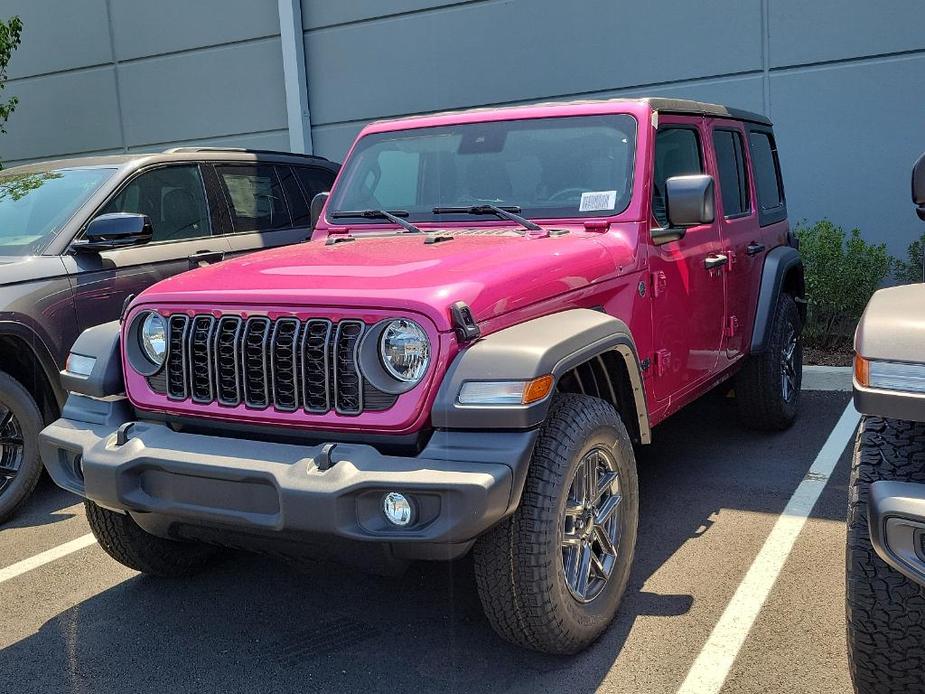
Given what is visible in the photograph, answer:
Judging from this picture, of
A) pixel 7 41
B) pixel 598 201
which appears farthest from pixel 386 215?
pixel 7 41

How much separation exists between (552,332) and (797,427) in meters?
3.39

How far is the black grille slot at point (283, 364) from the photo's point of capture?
288 centimetres

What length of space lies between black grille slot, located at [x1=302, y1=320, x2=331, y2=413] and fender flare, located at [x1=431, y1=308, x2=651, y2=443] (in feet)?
1.25

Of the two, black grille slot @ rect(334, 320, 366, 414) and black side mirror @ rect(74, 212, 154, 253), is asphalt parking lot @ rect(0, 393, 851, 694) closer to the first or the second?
black grille slot @ rect(334, 320, 366, 414)

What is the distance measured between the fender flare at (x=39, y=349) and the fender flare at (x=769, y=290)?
3.72 m

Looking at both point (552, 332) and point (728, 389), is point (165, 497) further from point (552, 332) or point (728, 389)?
point (728, 389)

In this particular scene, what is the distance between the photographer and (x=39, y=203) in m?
5.24

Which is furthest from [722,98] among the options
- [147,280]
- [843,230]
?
[147,280]

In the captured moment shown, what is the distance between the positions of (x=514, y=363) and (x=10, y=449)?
317 centimetres

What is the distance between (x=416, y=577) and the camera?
3.76m

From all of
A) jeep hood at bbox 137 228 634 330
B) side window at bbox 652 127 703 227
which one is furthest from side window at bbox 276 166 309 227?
side window at bbox 652 127 703 227

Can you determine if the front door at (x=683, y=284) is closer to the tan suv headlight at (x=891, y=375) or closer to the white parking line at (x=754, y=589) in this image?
the white parking line at (x=754, y=589)

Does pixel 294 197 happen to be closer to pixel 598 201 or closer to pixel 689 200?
pixel 598 201

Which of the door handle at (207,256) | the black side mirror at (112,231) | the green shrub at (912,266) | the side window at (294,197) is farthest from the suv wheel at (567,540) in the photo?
the green shrub at (912,266)
